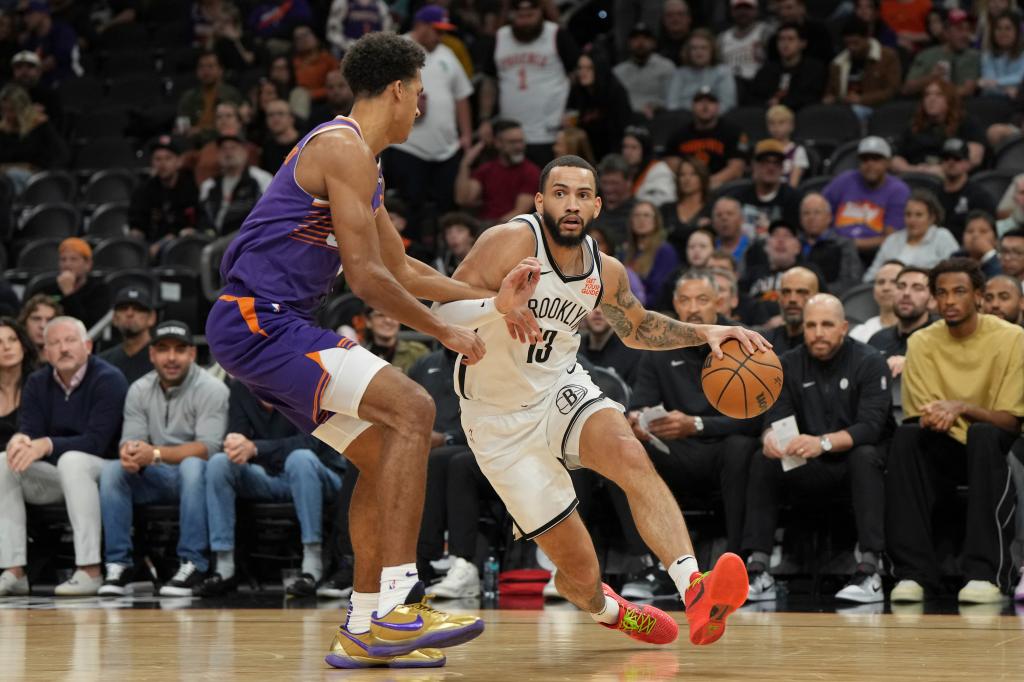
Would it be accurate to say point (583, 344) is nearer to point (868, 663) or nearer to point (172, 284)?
point (172, 284)

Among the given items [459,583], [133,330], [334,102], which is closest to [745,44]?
[334,102]

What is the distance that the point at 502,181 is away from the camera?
11.5 metres

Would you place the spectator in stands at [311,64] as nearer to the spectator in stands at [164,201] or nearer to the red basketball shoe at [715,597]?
the spectator in stands at [164,201]

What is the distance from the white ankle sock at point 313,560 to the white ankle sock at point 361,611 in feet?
11.1

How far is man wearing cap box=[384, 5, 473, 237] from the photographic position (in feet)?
39.0

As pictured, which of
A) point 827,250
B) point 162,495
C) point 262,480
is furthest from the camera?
point 827,250

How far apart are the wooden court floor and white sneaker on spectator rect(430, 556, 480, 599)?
84 centimetres

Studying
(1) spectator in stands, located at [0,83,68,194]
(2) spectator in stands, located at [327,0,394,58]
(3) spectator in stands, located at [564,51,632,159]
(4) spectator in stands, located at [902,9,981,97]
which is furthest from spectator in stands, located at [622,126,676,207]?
(1) spectator in stands, located at [0,83,68,194]

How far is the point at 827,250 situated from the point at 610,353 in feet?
6.60

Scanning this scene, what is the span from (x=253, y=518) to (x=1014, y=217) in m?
5.36

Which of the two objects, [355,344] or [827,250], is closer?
[355,344]

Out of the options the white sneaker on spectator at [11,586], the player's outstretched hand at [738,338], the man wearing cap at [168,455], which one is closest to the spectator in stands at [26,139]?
the man wearing cap at [168,455]

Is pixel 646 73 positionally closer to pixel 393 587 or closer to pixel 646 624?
pixel 646 624

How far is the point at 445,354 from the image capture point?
8227 millimetres
